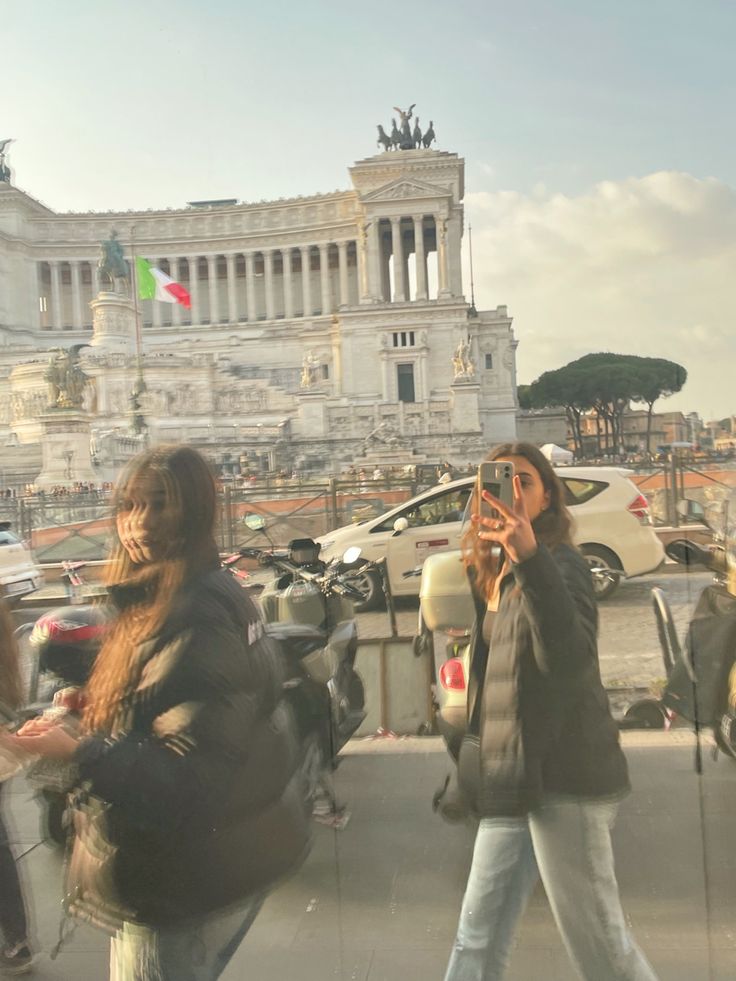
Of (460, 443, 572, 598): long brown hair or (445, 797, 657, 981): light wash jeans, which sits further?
(460, 443, 572, 598): long brown hair

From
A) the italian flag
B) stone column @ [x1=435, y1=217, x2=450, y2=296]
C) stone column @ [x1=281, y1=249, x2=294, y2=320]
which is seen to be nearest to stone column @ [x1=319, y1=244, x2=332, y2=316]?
stone column @ [x1=281, y1=249, x2=294, y2=320]

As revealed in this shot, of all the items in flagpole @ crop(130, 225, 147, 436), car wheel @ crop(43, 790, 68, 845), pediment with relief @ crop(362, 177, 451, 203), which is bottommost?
car wheel @ crop(43, 790, 68, 845)

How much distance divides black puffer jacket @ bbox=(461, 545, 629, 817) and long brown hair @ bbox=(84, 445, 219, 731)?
0.68 meters

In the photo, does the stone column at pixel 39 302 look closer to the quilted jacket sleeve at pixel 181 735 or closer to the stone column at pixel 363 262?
the stone column at pixel 363 262

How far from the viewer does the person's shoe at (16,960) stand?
95.0 inches

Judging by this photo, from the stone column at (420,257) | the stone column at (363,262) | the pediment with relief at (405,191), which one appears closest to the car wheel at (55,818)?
the stone column at (420,257)

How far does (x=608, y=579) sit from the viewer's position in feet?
23.0

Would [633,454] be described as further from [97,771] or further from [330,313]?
[330,313]

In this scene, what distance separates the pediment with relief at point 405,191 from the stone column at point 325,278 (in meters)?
6.84

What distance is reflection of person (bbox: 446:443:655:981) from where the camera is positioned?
2100 mm

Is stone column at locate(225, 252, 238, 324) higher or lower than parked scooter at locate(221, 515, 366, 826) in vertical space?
higher

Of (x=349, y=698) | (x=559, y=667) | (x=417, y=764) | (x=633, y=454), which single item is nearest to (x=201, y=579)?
(x=559, y=667)

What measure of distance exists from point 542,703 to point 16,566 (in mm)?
8098

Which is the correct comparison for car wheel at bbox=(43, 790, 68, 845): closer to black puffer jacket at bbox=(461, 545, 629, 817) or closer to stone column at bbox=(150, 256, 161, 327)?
black puffer jacket at bbox=(461, 545, 629, 817)
